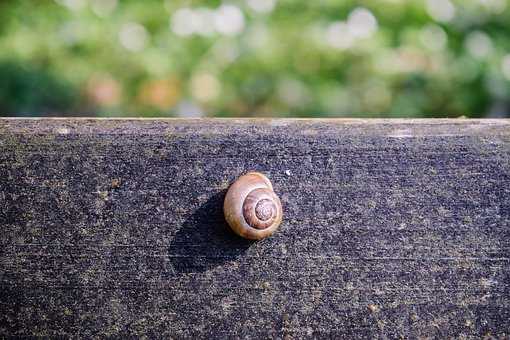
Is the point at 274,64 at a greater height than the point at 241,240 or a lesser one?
greater

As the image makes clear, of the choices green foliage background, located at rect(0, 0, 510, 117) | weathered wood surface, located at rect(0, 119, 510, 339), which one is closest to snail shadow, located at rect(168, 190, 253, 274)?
weathered wood surface, located at rect(0, 119, 510, 339)

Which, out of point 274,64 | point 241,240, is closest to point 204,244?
point 241,240

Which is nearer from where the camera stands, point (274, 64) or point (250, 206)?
point (250, 206)

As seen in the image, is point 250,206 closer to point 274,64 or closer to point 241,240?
point 241,240

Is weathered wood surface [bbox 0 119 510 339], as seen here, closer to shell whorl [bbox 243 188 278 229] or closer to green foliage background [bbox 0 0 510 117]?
shell whorl [bbox 243 188 278 229]

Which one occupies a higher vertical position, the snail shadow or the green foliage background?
the green foliage background

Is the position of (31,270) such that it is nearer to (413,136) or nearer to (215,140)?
(215,140)
